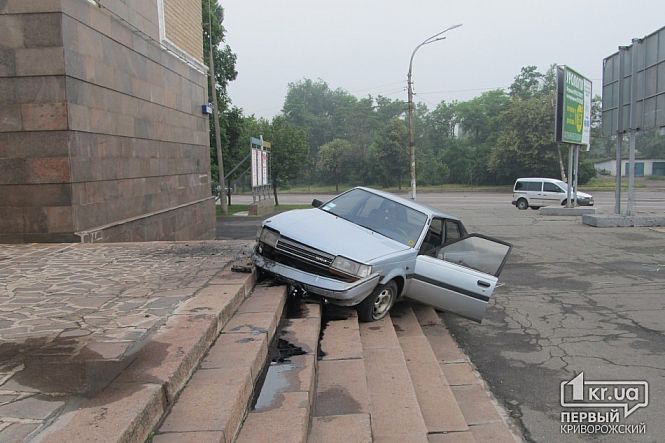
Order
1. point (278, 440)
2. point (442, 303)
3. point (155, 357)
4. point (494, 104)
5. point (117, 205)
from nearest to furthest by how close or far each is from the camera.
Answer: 1. point (278, 440)
2. point (155, 357)
3. point (442, 303)
4. point (117, 205)
5. point (494, 104)

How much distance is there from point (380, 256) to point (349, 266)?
1.48 feet

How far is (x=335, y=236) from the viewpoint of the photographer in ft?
19.8

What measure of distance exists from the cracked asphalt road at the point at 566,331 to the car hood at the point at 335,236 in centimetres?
163

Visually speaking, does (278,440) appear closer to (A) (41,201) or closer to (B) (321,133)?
(A) (41,201)

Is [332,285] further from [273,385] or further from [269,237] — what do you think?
[273,385]

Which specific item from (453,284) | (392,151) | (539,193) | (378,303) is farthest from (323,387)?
(392,151)

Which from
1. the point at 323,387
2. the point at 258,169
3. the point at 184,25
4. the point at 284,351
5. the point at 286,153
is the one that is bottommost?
the point at 323,387

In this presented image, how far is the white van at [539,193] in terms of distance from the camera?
29578 millimetres

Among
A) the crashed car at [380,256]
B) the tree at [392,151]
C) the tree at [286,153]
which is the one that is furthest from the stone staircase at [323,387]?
the tree at [392,151]

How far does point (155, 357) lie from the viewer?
3.37m

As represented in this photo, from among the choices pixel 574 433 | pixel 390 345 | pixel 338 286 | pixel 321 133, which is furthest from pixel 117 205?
pixel 321 133

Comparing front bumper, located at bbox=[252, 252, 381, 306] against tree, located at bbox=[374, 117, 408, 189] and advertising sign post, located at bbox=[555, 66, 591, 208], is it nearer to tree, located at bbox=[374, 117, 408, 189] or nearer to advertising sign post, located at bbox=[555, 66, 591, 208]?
advertising sign post, located at bbox=[555, 66, 591, 208]

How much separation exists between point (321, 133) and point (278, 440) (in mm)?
88023

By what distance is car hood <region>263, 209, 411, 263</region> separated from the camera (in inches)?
225
